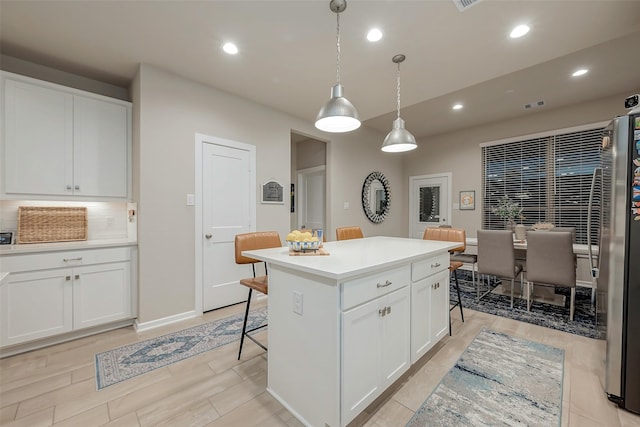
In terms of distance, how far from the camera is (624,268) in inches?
63.3

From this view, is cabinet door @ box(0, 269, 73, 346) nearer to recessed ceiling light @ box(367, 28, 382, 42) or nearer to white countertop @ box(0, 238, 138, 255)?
white countertop @ box(0, 238, 138, 255)

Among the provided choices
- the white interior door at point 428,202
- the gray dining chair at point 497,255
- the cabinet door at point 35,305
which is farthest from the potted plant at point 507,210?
the cabinet door at point 35,305

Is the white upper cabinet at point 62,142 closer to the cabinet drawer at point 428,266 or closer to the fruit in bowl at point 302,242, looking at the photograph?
the fruit in bowl at point 302,242

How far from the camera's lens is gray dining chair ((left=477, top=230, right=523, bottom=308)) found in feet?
11.0

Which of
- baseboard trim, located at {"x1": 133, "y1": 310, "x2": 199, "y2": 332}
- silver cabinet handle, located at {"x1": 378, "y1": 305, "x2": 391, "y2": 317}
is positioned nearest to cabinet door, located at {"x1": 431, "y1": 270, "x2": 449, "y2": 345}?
silver cabinet handle, located at {"x1": 378, "y1": 305, "x2": 391, "y2": 317}

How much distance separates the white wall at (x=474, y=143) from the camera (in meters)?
4.12

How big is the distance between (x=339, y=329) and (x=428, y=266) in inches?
41.5

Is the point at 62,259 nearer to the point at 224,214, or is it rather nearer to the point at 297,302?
the point at 224,214

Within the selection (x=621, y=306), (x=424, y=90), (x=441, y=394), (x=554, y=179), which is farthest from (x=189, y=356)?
(x=554, y=179)

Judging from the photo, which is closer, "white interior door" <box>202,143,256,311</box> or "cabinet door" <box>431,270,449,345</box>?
"cabinet door" <box>431,270,449,345</box>

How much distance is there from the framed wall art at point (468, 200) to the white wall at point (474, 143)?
65 mm

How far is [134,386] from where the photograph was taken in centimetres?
185

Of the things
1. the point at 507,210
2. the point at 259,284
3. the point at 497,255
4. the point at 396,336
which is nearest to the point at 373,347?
the point at 396,336

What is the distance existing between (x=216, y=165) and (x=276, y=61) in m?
1.41
